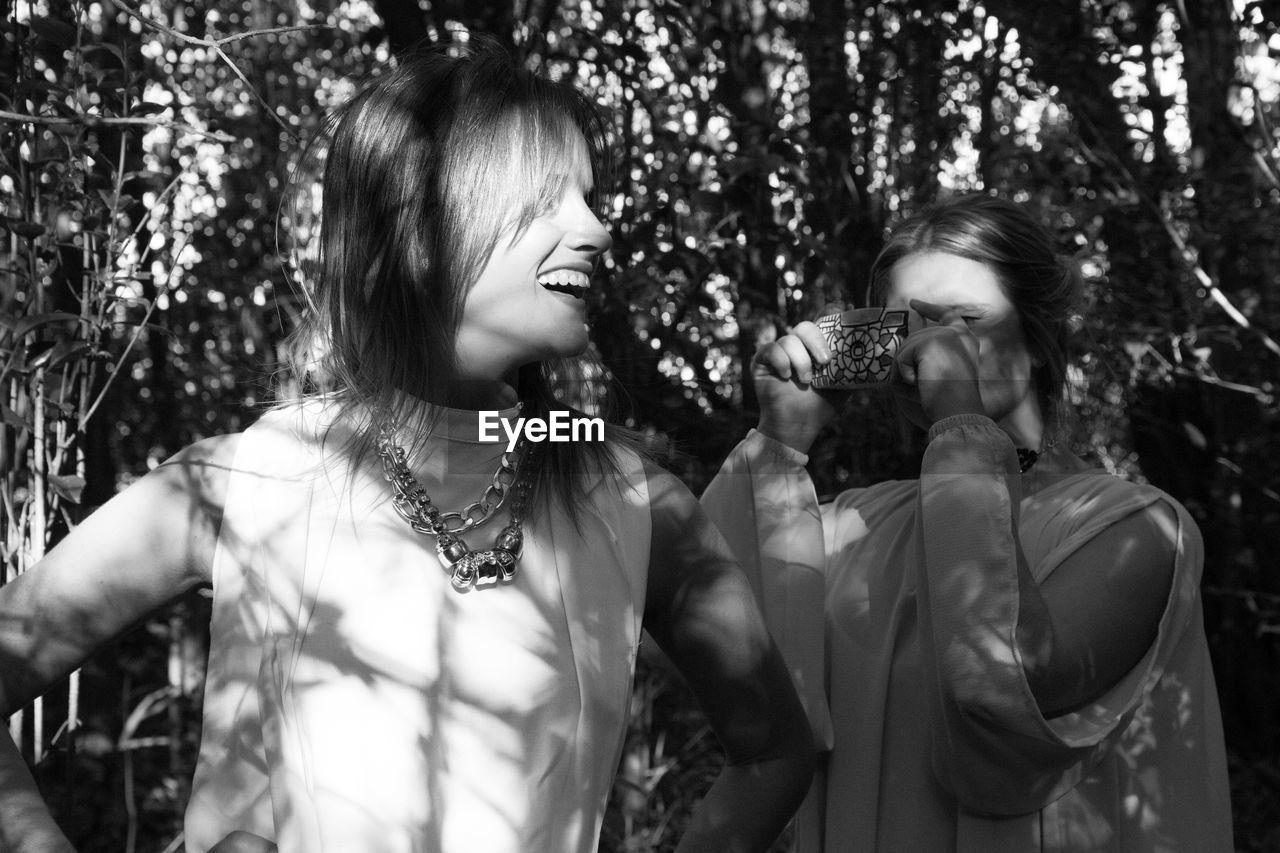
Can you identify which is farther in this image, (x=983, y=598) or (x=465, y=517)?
(x=983, y=598)

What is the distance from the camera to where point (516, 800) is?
127cm

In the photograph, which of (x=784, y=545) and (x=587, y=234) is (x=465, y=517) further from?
(x=784, y=545)

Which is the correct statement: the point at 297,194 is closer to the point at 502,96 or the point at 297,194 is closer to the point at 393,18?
the point at 502,96

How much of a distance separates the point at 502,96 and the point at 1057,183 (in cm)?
396

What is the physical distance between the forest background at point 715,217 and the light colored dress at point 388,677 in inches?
11.3

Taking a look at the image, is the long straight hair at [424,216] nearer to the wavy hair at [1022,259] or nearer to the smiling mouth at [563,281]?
the smiling mouth at [563,281]

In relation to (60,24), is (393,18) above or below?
above

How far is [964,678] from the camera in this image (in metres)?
1.61

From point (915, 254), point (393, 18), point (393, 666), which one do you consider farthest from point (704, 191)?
point (393, 666)

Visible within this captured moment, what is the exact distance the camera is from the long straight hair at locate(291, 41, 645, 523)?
137 cm

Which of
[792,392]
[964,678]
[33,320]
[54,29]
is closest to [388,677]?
[964,678]

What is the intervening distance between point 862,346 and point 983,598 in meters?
0.46

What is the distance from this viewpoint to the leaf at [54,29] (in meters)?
2.20

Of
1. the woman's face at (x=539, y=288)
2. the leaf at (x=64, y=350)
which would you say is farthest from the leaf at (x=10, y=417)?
the woman's face at (x=539, y=288)
